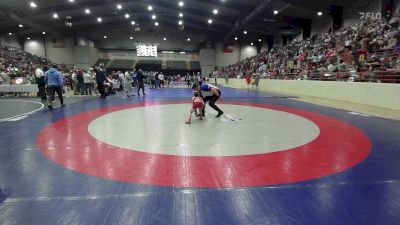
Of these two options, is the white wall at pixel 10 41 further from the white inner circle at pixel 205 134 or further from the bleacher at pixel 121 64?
the white inner circle at pixel 205 134

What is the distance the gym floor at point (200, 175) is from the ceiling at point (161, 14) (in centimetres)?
1746

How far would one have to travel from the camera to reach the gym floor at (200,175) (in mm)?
2227

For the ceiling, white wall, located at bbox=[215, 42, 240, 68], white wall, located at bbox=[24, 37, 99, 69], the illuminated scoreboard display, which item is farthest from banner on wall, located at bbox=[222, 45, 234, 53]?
white wall, located at bbox=[24, 37, 99, 69]

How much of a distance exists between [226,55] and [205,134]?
137 feet

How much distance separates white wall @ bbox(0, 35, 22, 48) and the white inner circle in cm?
3877

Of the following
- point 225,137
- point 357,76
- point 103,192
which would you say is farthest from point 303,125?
point 357,76

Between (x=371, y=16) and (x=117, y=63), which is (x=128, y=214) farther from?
(x=117, y=63)

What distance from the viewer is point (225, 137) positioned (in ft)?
15.9

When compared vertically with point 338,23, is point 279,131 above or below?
below

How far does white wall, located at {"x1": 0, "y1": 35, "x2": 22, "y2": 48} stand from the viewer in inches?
1409

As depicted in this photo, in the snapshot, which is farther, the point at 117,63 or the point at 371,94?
the point at 117,63

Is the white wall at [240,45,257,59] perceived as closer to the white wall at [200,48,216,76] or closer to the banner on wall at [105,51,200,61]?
the white wall at [200,48,216,76]

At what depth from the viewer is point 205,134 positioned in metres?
5.07

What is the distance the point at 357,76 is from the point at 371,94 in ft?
4.75
